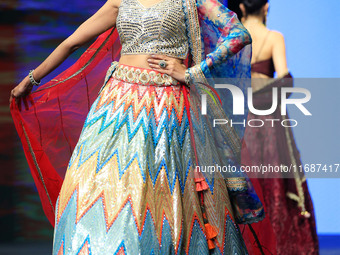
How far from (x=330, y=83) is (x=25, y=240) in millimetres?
2431

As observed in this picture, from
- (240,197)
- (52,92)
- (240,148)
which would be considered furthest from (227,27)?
(52,92)

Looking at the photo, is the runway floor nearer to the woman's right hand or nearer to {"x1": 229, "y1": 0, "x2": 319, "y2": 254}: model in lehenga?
{"x1": 229, "y1": 0, "x2": 319, "y2": 254}: model in lehenga

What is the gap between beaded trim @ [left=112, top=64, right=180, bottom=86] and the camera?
9.46 feet

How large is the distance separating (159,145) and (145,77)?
30cm

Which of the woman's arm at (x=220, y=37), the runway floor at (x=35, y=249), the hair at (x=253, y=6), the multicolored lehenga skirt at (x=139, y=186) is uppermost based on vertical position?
the hair at (x=253, y=6)

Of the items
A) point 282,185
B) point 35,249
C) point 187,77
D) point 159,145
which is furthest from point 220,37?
point 35,249

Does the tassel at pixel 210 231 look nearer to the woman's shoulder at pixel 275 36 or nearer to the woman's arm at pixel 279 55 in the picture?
the woman's arm at pixel 279 55

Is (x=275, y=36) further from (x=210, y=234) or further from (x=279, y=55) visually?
(x=210, y=234)

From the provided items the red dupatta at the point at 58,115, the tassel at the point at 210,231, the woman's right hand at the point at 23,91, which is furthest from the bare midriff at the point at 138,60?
the tassel at the point at 210,231

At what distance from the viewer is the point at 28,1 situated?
4.55 m

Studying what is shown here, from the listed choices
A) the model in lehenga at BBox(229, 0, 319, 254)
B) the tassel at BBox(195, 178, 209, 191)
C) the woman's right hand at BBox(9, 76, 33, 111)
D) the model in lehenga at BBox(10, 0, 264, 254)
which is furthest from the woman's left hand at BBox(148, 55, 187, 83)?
the model in lehenga at BBox(229, 0, 319, 254)

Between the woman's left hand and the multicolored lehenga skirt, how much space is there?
26mm

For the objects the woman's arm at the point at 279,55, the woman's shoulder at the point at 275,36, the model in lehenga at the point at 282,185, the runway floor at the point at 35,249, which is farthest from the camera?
the runway floor at the point at 35,249

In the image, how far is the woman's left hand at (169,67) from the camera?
2.88 meters
